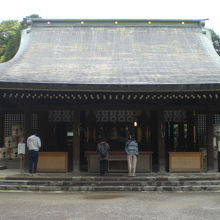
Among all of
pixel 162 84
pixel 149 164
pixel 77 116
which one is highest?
pixel 162 84

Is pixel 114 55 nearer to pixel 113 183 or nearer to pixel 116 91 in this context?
pixel 116 91

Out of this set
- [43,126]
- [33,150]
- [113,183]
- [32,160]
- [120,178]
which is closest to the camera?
[113,183]

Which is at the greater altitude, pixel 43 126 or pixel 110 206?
pixel 43 126

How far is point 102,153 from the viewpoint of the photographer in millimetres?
10930

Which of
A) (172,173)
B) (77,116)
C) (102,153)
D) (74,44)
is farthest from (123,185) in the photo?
(74,44)

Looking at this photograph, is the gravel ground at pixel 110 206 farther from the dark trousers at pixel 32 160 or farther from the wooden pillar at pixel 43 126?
the wooden pillar at pixel 43 126

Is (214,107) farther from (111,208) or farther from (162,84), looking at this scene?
(111,208)

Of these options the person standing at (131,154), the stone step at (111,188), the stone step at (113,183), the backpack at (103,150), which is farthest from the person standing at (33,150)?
the person standing at (131,154)

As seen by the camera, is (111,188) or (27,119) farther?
(27,119)

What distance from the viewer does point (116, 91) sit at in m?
10.5

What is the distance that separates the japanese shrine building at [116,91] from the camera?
430 inches

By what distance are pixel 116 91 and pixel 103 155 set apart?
2242mm

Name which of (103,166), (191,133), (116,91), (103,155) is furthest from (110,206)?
(191,133)

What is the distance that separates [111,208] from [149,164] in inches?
183
